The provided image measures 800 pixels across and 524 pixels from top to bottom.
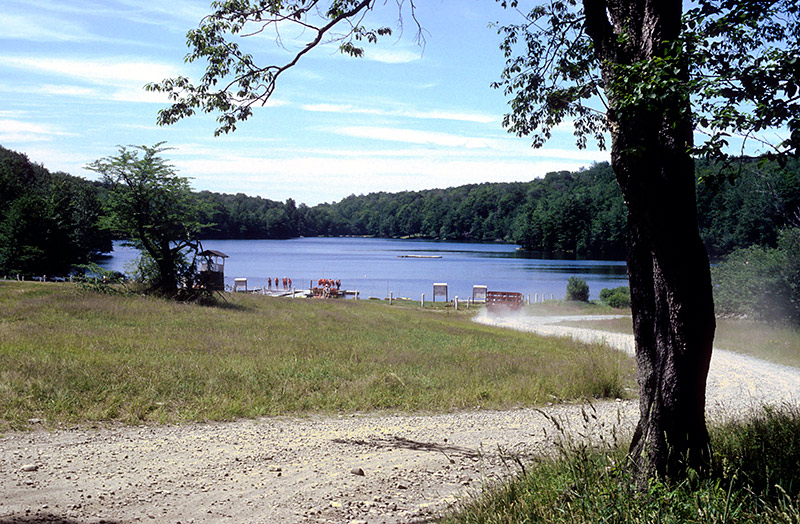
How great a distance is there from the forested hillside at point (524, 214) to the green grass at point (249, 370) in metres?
4.81

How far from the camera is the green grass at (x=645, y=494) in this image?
12.0ft

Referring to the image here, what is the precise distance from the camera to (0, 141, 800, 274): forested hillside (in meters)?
38.3

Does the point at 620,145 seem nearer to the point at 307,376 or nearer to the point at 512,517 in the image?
the point at 512,517

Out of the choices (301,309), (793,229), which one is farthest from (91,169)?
(793,229)

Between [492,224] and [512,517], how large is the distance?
7413 inches

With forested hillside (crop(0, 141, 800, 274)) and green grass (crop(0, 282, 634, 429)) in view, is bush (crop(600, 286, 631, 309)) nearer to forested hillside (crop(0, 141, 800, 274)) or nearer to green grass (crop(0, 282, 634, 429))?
forested hillside (crop(0, 141, 800, 274))

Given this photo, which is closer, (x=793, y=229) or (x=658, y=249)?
(x=658, y=249)

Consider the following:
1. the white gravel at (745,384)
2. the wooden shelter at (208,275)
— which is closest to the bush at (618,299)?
the white gravel at (745,384)

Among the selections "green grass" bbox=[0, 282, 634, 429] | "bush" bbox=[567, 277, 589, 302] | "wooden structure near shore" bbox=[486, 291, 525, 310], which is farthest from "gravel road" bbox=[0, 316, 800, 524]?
"bush" bbox=[567, 277, 589, 302]

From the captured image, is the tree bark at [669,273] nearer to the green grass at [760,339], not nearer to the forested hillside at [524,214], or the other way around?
the forested hillside at [524,214]

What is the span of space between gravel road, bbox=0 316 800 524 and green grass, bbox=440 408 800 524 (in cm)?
31

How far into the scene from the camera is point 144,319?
727 inches

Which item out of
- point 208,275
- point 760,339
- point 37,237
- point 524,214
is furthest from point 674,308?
point 524,214

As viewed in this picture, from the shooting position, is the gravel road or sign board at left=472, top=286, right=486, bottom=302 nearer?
the gravel road
